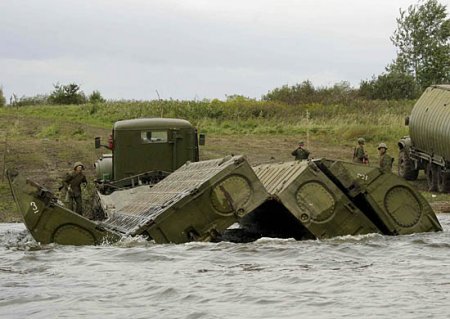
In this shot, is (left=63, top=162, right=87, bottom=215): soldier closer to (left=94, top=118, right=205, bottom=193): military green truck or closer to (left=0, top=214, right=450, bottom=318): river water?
(left=94, top=118, right=205, bottom=193): military green truck

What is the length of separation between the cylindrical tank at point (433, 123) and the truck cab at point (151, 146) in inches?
345

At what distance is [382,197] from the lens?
1597 cm

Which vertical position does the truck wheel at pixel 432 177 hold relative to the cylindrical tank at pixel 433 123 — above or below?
below

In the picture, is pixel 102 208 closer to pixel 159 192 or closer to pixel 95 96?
pixel 159 192

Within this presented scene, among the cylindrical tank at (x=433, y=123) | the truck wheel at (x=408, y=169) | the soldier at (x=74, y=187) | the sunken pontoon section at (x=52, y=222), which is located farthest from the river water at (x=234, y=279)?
the truck wheel at (x=408, y=169)

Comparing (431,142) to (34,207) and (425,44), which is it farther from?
(425,44)

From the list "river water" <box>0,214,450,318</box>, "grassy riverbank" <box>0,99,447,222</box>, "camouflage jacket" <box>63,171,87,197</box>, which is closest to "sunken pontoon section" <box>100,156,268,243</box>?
"river water" <box>0,214,450,318</box>

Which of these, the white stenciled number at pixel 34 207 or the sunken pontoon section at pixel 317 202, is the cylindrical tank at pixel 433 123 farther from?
the white stenciled number at pixel 34 207

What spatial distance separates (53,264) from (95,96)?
54342 mm

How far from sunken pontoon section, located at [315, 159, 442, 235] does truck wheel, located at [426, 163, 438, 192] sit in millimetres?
13666

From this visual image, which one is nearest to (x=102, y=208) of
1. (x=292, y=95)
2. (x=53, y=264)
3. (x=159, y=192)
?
(x=159, y=192)

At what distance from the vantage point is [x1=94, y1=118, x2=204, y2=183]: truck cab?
73.4 ft

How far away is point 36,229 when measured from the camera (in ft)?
48.9

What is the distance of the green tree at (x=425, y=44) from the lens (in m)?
63.6
